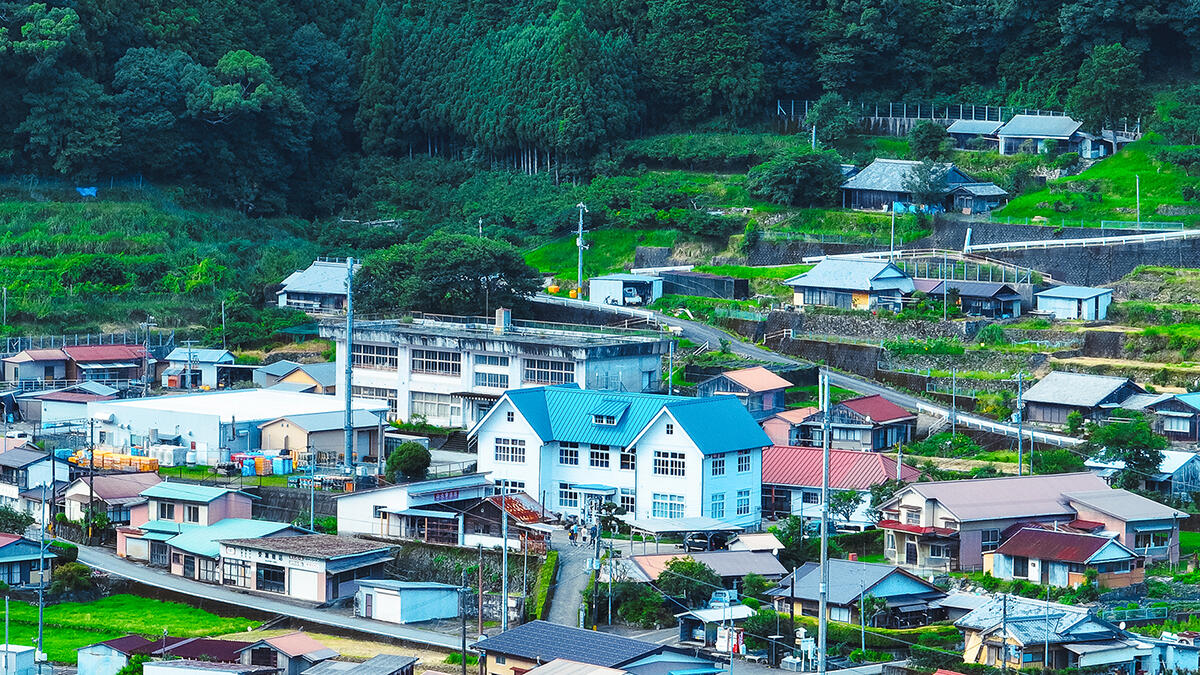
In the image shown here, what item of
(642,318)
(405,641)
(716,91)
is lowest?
(405,641)

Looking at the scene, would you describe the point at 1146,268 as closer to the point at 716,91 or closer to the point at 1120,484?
the point at 1120,484

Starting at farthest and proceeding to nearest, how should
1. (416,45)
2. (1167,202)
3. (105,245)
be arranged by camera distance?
(416,45), (105,245), (1167,202)

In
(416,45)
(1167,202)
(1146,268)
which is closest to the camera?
(1146,268)

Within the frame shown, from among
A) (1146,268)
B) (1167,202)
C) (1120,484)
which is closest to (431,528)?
(1120,484)

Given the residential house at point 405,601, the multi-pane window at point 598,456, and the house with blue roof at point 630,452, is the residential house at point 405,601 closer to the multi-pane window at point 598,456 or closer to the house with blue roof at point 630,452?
the house with blue roof at point 630,452

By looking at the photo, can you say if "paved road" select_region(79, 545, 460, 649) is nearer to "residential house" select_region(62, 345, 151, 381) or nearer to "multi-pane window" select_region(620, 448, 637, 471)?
"multi-pane window" select_region(620, 448, 637, 471)

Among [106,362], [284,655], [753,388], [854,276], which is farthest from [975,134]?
[284,655]
